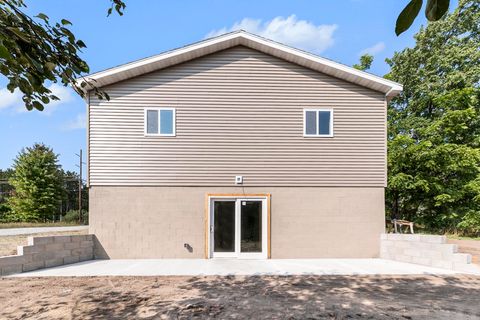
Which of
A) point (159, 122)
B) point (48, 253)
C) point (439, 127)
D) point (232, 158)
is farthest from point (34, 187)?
point (439, 127)

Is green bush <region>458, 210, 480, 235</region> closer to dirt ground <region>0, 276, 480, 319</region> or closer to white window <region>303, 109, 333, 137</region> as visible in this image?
dirt ground <region>0, 276, 480, 319</region>

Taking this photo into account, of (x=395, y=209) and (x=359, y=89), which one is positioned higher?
(x=359, y=89)

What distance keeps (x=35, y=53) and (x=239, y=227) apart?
7.43 meters

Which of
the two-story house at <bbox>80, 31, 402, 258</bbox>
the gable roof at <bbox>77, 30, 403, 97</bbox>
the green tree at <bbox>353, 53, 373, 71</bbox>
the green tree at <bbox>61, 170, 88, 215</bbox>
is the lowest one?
the green tree at <bbox>61, 170, 88, 215</bbox>

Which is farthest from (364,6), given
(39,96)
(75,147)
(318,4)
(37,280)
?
(75,147)

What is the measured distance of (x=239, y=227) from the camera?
8.96m

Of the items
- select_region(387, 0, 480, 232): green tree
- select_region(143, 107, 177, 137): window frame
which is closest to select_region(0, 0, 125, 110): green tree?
select_region(143, 107, 177, 137): window frame

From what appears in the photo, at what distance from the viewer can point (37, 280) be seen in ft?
21.7

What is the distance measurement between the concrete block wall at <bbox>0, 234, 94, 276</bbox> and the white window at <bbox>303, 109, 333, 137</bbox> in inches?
287

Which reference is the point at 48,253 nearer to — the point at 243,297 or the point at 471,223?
the point at 243,297

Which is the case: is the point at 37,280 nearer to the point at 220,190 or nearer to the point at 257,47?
the point at 220,190

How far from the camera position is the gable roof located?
8773mm

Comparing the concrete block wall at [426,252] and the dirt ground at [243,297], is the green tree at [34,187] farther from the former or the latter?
the concrete block wall at [426,252]

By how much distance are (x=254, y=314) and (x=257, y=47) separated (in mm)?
7517
